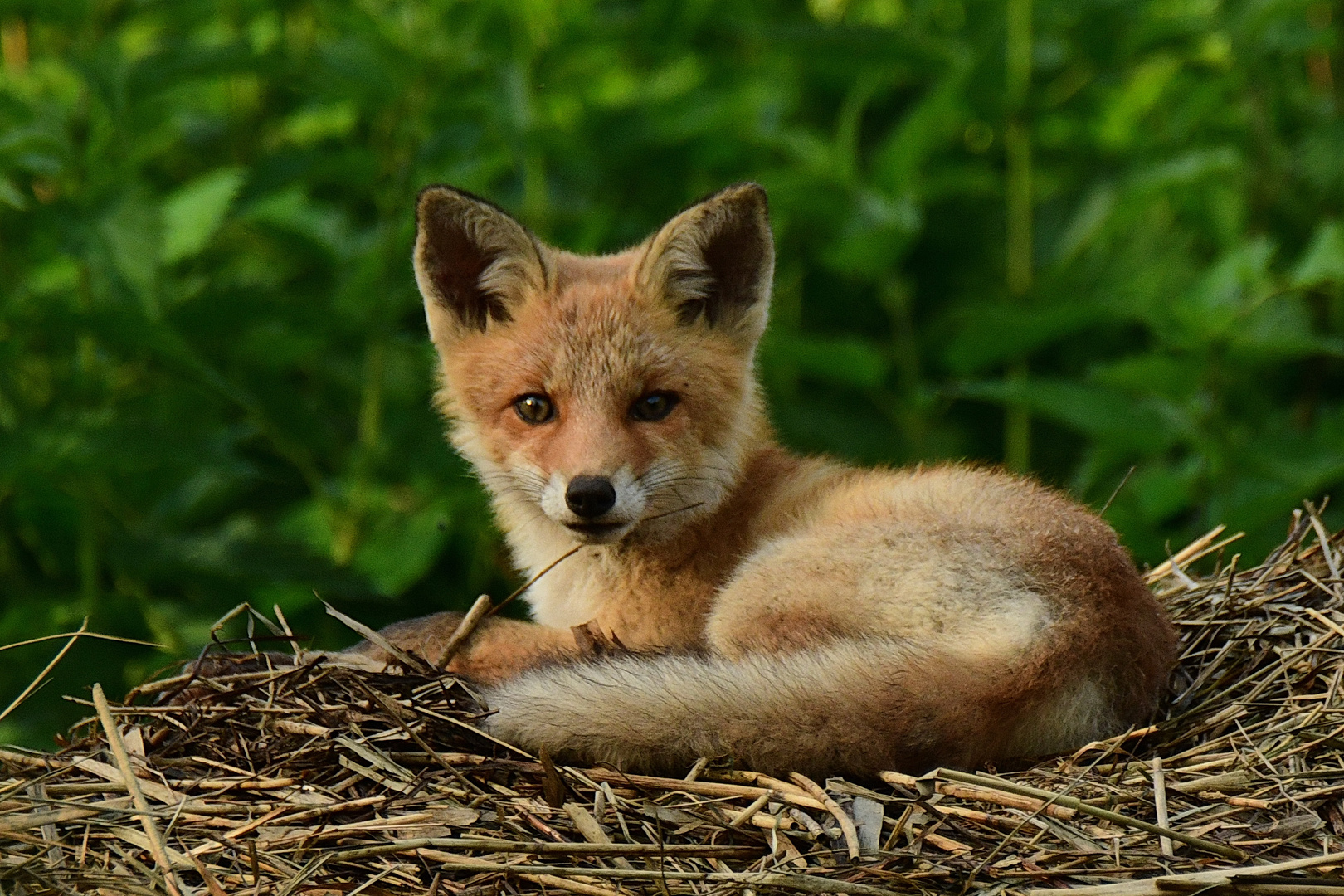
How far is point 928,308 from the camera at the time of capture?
8602mm

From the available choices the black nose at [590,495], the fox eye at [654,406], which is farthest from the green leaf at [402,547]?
the black nose at [590,495]

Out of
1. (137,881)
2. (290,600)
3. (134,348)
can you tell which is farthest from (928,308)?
(137,881)

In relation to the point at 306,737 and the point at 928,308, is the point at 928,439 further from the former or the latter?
the point at 306,737

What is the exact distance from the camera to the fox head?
13.8 ft

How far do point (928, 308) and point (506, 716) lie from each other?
19.0 feet

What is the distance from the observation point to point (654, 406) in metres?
4.40

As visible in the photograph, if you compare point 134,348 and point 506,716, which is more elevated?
point 134,348

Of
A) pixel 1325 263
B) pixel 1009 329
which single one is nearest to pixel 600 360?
pixel 1009 329

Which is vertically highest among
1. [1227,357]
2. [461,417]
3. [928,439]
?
[461,417]

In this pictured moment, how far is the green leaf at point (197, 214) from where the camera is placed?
6.06 metres

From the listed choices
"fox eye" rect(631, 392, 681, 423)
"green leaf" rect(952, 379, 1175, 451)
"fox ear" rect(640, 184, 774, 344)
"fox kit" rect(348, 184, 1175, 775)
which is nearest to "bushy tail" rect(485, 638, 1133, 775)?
"fox kit" rect(348, 184, 1175, 775)

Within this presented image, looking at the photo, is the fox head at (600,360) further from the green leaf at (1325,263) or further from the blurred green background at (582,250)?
the green leaf at (1325,263)

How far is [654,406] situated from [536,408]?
1.22 ft

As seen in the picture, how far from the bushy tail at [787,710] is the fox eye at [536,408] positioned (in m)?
1.14
